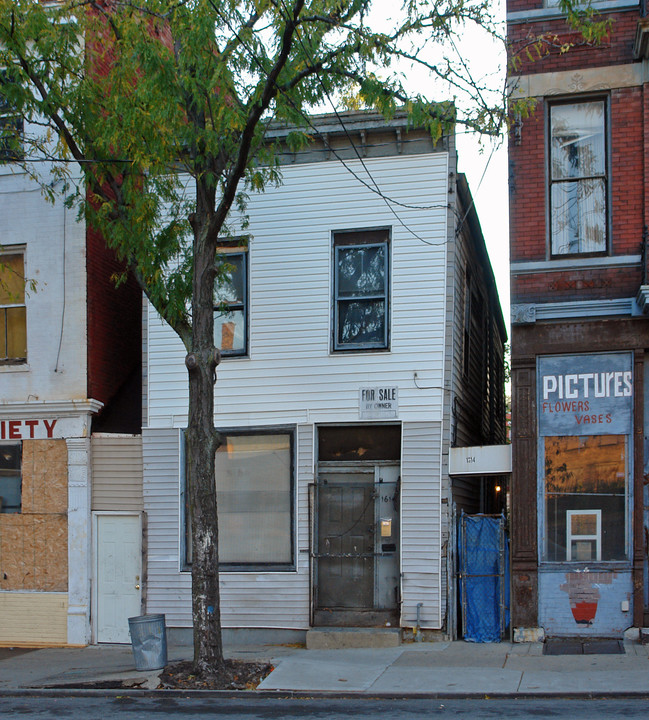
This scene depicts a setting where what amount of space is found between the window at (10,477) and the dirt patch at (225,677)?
5078 millimetres

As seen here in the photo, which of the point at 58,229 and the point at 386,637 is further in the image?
the point at 58,229

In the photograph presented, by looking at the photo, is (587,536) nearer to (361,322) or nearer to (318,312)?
(361,322)

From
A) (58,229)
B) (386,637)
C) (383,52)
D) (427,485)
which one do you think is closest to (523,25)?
(383,52)

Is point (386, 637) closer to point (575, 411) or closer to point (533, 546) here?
point (533, 546)

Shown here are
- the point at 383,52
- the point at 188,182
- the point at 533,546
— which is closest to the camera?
the point at 383,52

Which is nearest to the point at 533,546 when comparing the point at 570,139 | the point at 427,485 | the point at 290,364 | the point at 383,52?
the point at 427,485

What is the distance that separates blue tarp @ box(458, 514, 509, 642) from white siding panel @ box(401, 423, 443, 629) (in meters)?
0.49

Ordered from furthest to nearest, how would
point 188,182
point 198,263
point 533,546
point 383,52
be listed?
1. point 188,182
2. point 533,546
3. point 198,263
4. point 383,52

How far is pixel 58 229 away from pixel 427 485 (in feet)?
24.1

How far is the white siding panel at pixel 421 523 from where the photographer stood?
43.1 feet

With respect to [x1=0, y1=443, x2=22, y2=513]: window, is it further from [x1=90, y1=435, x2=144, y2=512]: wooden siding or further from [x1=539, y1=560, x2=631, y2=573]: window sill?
[x1=539, y1=560, x2=631, y2=573]: window sill

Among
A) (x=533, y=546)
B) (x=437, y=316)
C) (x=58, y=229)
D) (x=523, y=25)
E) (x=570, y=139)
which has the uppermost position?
(x=523, y=25)

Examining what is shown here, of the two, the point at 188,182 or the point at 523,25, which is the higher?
the point at 523,25

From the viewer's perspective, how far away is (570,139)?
1345 cm
